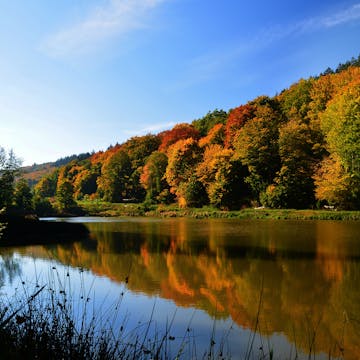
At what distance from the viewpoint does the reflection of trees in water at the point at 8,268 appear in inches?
425

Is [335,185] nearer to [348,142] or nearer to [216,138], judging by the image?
[348,142]

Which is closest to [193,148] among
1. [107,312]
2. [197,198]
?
[197,198]

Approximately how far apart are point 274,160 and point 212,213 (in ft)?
31.9

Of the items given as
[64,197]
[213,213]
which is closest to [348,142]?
[213,213]

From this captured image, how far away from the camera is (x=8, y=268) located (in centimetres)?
1262

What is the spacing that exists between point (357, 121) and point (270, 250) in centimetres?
2378

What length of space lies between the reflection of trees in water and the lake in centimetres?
3

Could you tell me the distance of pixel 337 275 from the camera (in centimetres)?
1108

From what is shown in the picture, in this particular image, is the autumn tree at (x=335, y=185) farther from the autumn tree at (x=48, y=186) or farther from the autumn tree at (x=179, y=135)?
the autumn tree at (x=48, y=186)

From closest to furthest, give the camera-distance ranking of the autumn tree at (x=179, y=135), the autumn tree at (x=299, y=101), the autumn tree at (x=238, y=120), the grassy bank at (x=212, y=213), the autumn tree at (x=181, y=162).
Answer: the grassy bank at (x=212, y=213) → the autumn tree at (x=299, y=101) → the autumn tree at (x=238, y=120) → the autumn tree at (x=181, y=162) → the autumn tree at (x=179, y=135)

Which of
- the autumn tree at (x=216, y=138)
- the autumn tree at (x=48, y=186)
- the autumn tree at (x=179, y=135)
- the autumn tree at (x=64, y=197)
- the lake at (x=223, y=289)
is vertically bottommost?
the lake at (x=223, y=289)

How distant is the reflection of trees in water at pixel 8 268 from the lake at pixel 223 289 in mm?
29

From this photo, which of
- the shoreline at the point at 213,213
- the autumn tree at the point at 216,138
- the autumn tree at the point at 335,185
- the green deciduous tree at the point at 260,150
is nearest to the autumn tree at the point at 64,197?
the shoreline at the point at 213,213

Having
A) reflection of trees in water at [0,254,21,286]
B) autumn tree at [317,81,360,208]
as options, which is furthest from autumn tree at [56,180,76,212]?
reflection of trees in water at [0,254,21,286]
